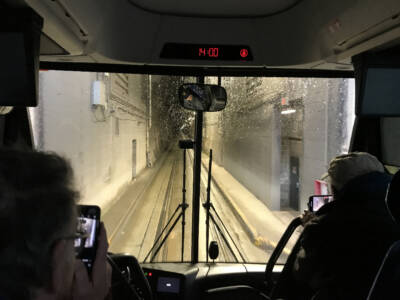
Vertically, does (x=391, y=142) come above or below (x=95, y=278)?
above

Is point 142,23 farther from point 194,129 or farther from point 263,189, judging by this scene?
point 263,189

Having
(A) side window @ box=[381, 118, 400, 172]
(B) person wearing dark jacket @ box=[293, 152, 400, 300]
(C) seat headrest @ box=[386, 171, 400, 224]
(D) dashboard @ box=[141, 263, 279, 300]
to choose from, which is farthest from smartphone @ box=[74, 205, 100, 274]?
(A) side window @ box=[381, 118, 400, 172]

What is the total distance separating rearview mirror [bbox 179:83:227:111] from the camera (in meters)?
3.02

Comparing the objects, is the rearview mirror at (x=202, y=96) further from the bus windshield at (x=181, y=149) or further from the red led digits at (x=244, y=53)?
the red led digits at (x=244, y=53)

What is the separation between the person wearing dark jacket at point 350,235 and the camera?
5.26ft

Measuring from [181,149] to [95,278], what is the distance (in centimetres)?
209

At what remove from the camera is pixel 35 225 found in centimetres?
74

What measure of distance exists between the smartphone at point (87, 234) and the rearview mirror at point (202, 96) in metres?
2.00

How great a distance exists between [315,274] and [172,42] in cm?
217

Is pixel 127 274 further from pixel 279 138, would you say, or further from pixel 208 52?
pixel 279 138

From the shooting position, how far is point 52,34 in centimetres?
220

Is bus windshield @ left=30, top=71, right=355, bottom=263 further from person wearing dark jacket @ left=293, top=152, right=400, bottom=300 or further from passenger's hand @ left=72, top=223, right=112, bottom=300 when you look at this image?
passenger's hand @ left=72, top=223, right=112, bottom=300

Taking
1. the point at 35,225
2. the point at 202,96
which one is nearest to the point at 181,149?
the point at 202,96

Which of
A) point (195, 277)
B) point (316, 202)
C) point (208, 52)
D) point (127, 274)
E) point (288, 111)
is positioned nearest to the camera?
point (127, 274)
